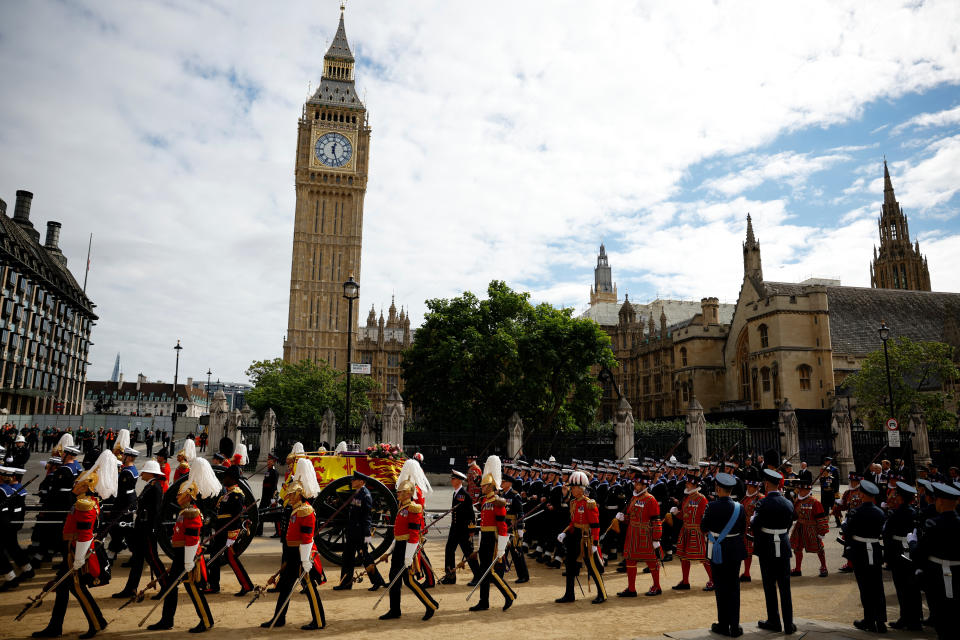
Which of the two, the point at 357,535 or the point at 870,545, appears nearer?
the point at 870,545

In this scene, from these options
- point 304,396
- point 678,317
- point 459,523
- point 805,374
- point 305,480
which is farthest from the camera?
point 678,317

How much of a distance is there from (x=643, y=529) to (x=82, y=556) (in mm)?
7706

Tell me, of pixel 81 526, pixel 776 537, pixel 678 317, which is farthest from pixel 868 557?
pixel 678 317

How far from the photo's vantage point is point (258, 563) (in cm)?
1115

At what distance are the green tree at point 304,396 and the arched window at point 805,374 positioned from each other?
2965cm

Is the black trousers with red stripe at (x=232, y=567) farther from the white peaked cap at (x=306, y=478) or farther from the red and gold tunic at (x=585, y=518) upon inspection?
the red and gold tunic at (x=585, y=518)

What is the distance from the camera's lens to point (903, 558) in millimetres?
8109

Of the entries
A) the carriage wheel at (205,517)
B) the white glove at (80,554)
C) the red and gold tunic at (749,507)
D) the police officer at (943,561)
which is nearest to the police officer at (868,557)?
the police officer at (943,561)

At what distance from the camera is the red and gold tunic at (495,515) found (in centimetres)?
867

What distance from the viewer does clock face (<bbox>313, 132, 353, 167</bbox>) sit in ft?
242

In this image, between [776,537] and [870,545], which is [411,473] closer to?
[776,537]

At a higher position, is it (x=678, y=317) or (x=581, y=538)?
(x=678, y=317)

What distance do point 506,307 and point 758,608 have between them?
2389 centimetres

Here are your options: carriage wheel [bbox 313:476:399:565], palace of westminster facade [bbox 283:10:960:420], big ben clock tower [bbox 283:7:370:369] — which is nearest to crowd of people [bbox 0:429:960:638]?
carriage wheel [bbox 313:476:399:565]
